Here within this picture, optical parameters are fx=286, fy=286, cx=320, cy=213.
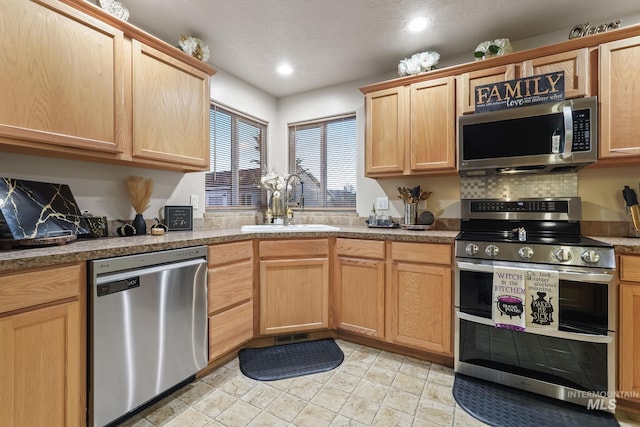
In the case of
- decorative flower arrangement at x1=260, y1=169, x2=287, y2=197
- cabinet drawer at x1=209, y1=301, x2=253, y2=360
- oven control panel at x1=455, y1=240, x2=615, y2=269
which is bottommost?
cabinet drawer at x1=209, y1=301, x2=253, y2=360

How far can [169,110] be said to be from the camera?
6.59 feet

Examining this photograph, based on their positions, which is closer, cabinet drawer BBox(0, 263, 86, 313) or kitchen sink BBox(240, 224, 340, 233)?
cabinet drawer BBox(0, 263, 86, 313)

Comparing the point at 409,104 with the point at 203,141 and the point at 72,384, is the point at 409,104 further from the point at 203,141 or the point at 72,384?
the point at 72,384

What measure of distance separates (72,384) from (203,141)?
166 cm

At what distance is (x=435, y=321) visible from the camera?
2.04m

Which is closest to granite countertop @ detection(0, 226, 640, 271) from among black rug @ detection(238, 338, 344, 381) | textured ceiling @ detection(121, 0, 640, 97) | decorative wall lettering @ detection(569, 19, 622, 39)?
black rug @ detection(238, 338, 344, 381)

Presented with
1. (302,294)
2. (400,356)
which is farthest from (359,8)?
(400,356)

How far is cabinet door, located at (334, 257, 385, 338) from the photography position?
2258mm

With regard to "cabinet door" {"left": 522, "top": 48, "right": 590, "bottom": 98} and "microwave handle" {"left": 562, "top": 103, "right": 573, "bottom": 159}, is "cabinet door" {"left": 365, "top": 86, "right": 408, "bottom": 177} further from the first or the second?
"microwave handle" {"left": 562, "top": 103, "right": 573, "bottom": 159}

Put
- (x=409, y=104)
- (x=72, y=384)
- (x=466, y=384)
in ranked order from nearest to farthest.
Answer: (x=72, y=384) → (x=466, y=384) → (x=409, y=104)

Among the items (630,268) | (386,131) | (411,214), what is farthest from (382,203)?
(630,268)

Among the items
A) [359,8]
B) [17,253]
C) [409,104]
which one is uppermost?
[359,8]

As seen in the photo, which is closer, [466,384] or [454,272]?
[466,384]

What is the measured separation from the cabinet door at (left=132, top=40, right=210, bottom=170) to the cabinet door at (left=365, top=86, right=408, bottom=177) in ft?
4.64
